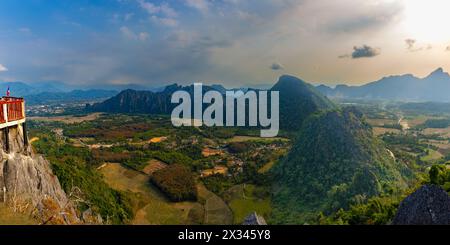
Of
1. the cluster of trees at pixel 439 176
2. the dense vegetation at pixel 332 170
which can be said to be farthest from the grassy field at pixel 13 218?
the dense vegetation at pixel 332 170

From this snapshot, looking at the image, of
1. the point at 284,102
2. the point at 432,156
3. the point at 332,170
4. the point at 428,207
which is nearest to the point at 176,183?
the point at 332,170

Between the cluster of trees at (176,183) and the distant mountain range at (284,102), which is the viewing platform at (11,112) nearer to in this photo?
the cluster of trees at (176,183)

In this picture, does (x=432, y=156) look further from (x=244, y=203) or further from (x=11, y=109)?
(x=11, y=109)

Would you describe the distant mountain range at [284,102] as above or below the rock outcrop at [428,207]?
above

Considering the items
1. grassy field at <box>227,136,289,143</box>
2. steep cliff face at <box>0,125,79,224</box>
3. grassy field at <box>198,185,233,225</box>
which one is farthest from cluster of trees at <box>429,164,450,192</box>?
grassy field at <box>227,136,289,143</box>

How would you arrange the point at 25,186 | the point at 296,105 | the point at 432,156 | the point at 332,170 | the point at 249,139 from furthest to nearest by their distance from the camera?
1. the point at 296,105
2. the point at 249,139
3. the point at 432,156
4. the point at 332,170
5. the point at 25,186

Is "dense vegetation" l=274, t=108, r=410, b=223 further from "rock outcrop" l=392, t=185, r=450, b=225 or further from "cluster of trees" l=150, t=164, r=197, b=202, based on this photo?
"rock outcrop" l=392, t=185, r=450, b=225
